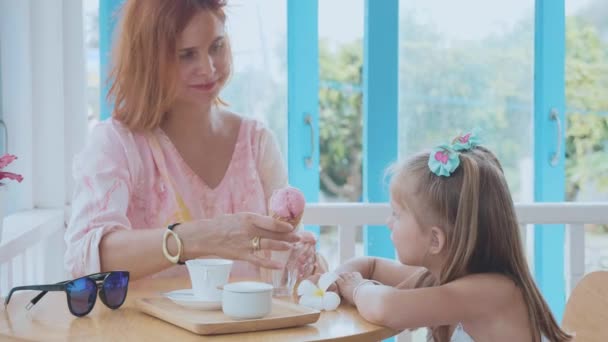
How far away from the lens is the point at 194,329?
1.49 metres

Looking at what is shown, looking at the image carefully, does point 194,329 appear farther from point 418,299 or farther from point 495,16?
point 495,16

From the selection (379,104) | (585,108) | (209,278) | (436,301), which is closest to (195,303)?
(209,278)

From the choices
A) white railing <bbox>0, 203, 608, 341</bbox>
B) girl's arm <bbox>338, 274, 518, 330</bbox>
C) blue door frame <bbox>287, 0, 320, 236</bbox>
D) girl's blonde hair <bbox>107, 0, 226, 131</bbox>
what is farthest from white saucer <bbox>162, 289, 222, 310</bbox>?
blue door frame <bbox>287, 0, 320, 236</bbox>

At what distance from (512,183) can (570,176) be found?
0.25m

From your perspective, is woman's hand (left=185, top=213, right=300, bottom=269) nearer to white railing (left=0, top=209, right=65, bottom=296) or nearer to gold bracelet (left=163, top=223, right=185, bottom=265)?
gold bracelet (left=163, top=223, right=185, bottom=265)

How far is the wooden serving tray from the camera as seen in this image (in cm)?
149

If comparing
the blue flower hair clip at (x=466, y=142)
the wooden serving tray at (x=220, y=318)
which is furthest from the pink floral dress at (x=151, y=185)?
the blue flower hair clip at (x=466, y=142)

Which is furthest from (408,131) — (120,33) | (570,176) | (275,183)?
(120,33)

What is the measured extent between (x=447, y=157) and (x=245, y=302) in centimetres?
55

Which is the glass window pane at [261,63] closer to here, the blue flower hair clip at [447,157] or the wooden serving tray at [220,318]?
the blue flower hair clip at [447,157]

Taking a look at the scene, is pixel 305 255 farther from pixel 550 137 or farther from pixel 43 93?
pixel 550 137

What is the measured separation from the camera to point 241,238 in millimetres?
1841

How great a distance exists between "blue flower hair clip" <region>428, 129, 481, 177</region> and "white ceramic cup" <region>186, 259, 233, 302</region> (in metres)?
0.48

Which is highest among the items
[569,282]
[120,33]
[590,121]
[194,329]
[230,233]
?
[120,33]
